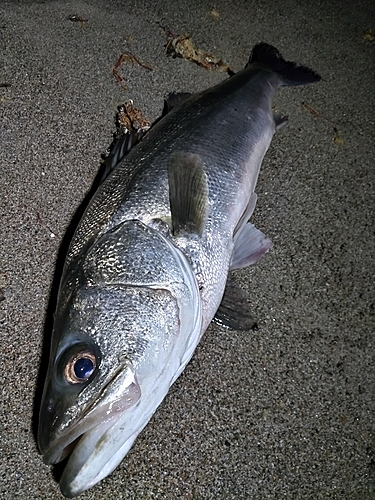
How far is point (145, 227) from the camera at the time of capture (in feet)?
6.26

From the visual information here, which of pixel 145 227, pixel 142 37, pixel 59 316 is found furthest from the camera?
pixel 142 37

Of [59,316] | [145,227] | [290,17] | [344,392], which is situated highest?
[290,17]

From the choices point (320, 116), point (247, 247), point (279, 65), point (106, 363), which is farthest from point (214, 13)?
point (106, 363)

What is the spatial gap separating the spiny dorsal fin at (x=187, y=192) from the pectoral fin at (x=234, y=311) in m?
0.39

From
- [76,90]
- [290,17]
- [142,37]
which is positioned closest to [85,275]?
[76,90]

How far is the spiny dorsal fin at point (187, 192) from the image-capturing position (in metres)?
1.96

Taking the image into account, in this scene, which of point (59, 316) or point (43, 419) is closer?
point (43, 419)

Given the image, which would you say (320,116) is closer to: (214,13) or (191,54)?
(191,54)

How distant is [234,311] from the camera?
224 cm

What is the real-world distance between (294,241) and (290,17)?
6.91 ft

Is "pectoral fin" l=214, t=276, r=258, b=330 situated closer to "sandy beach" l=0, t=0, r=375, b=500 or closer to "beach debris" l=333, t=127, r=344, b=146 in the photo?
"sandy beach" l=0, t=0, r=375, b=500

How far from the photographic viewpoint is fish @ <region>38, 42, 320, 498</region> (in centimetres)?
152

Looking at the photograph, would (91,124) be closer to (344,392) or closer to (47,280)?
(47,280)

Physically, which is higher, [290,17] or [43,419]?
[290,17]
